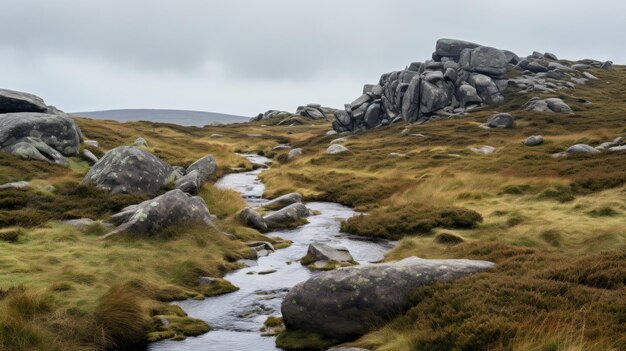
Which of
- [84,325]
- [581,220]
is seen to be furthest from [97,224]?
[581,220]

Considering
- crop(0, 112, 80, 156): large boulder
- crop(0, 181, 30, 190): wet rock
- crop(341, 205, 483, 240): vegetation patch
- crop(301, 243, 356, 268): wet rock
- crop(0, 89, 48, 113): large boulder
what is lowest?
crop(301, 243, 356, 268): wet rock

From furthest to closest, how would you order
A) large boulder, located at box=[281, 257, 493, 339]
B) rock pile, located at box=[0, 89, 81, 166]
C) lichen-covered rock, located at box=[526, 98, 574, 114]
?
lichen-covered rock, located at box=[526, 98, 574, 114]
rock pile, located at box=[0, 89, 81, 166]
large boulder, located at box=[281, 257, 493, 339]

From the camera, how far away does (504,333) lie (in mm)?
8711

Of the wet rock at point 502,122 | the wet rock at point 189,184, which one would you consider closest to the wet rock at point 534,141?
the wet rock at point 502,122

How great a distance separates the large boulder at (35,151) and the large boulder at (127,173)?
14.4ft

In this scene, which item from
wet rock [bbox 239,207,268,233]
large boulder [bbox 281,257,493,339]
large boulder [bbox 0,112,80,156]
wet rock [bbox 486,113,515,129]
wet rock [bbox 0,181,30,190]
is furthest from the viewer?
wet rock [bbox 486,113,515,129]

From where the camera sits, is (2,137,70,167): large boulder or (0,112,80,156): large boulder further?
(0,112,80,156): large boulder

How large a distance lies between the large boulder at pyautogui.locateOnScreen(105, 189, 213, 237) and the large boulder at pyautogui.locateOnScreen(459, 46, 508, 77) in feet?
262

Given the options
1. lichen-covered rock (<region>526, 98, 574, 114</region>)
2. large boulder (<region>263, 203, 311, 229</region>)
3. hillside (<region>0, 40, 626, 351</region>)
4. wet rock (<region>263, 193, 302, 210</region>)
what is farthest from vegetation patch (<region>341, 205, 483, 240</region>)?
lichen-covered rock (<region>526, 98, 574, 114</region>)

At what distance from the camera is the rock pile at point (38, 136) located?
29641mm

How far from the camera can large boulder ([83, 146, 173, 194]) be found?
84.8 ft

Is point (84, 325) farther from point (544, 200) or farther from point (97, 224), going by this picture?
point (544, 200)

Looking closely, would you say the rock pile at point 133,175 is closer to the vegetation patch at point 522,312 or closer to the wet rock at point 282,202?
the wet rock at point 282,202

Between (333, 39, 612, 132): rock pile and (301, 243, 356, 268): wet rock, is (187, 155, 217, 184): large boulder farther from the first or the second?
(333, 39, 612, 132): rock pile
